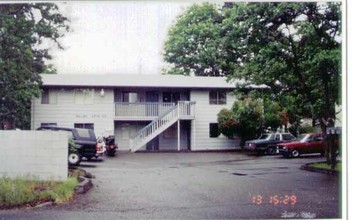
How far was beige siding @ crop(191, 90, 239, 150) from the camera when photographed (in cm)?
604

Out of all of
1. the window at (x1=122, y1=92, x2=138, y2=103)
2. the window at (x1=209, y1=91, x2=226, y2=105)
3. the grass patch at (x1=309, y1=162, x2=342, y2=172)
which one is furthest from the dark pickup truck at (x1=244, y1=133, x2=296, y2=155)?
the window at (x1=122, y1=92, x2=138, y2=103)

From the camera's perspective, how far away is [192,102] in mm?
6254

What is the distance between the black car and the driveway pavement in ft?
0.59

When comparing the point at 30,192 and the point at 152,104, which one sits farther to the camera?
the point at 152,104

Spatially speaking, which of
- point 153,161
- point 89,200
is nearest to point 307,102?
point 153,161

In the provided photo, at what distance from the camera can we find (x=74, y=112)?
5867mm

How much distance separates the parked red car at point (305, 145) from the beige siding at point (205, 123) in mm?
707

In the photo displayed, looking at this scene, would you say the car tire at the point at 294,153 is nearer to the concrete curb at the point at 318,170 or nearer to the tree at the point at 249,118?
the concrete curb at the point at 318,170

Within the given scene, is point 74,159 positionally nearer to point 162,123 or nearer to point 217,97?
point 162,123

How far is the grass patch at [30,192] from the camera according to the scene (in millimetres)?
5438

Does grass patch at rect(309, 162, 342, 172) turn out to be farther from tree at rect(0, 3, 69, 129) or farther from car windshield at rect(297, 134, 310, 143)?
tree at rect(0, 3, 69, 129)

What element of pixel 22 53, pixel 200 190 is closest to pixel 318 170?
pixel 200 190

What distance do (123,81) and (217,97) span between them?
132cm

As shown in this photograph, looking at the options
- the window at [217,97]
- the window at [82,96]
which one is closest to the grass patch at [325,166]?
the window at [217,97]
